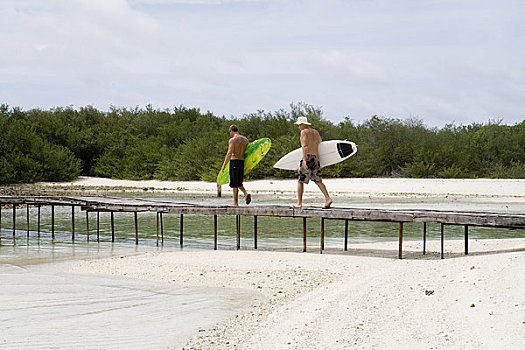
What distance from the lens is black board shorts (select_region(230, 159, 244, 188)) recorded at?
1366cm

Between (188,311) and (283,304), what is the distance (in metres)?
1.17

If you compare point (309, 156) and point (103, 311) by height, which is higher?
point (309, 156)

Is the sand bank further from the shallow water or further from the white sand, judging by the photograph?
the white sand

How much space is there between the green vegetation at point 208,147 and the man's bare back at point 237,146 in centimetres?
2353

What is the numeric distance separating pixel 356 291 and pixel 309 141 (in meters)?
4.41

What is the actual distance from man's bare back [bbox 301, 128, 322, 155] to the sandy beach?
6.46 ft

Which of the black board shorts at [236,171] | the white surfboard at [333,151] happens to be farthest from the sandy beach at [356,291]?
the white surfboard at [333,151]

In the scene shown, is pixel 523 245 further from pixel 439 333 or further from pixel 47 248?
pixel 47 248

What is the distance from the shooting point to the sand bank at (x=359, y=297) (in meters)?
6.20

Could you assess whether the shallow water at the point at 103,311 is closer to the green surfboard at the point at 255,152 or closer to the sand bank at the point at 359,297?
the sand bank at the point at 359,297

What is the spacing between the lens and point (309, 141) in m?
12.3

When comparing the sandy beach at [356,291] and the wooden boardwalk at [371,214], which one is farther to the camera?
the wooden boardwalk at [371,214]

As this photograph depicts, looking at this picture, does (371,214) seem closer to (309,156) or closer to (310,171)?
(310,171)

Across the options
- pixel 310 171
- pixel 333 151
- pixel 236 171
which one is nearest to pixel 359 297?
pixel 310 171
